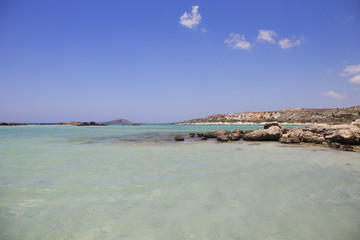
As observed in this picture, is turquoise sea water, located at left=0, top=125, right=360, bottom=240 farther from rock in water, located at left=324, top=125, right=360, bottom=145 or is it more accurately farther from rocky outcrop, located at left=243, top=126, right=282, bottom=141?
rocky outcrop, located at left=243, top=126, right=282, bottom=141

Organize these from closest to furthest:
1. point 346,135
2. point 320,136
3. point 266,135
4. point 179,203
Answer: point 179,203, point 346,135, point 320,136, point 266,135

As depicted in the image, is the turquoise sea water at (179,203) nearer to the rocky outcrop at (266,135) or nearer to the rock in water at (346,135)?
the rock in water at (346,135)

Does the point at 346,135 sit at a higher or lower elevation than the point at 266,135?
higher

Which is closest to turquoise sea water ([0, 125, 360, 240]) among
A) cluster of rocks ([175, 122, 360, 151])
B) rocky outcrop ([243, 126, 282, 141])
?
cluster of rocks ([175, 122, 360, 151])

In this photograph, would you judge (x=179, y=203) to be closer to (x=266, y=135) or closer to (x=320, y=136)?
(x=266, y=135)

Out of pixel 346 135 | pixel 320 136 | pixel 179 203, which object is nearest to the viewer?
pixel 179 203

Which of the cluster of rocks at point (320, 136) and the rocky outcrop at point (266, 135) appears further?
the rocky outcrop at point (266, 135)

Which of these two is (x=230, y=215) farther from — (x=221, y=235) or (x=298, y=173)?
(x=298, y=173)

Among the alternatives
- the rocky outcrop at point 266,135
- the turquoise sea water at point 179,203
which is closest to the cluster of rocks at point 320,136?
the rocky outcrop at point 266,135

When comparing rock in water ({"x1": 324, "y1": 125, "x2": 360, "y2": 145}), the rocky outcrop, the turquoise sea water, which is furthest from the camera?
the rocky outcrop

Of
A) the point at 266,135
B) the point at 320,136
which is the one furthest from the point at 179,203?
the point at 320,136

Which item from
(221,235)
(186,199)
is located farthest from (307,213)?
(186,199)

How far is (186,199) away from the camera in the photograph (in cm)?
457

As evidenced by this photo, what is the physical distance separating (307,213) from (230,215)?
58.8 inches
